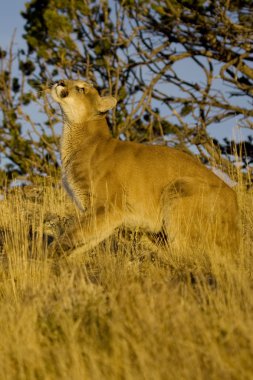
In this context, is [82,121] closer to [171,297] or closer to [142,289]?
[142,289]

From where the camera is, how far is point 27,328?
3.98 meters

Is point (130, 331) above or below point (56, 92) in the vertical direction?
below

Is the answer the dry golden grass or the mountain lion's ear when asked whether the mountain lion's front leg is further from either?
the mountain lion's ear

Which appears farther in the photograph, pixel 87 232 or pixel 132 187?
pixel 132 187

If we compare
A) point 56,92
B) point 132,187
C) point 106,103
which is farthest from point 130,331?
point 106,103

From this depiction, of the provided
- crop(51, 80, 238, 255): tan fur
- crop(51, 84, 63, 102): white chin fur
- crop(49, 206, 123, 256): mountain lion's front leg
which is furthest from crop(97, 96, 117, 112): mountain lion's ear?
crop(49, 206, 123, 256): mountain lion's front leg

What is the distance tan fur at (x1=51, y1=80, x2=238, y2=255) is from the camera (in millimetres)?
6473

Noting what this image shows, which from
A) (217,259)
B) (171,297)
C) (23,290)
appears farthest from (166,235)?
(171,297)

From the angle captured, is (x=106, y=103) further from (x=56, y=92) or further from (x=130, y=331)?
(x=130, y=331)

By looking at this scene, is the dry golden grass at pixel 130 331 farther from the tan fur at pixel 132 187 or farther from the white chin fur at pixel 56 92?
the white chin fur at pixel 56 92

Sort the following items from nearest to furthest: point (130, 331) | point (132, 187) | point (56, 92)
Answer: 1. point (130, 331)
2. point (132, 187)
3. point (56, 92)

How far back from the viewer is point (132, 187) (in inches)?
272

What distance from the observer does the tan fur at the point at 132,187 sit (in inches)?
255

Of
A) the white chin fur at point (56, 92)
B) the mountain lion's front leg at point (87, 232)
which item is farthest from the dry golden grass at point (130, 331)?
the white chin fur at point (56, 92)
